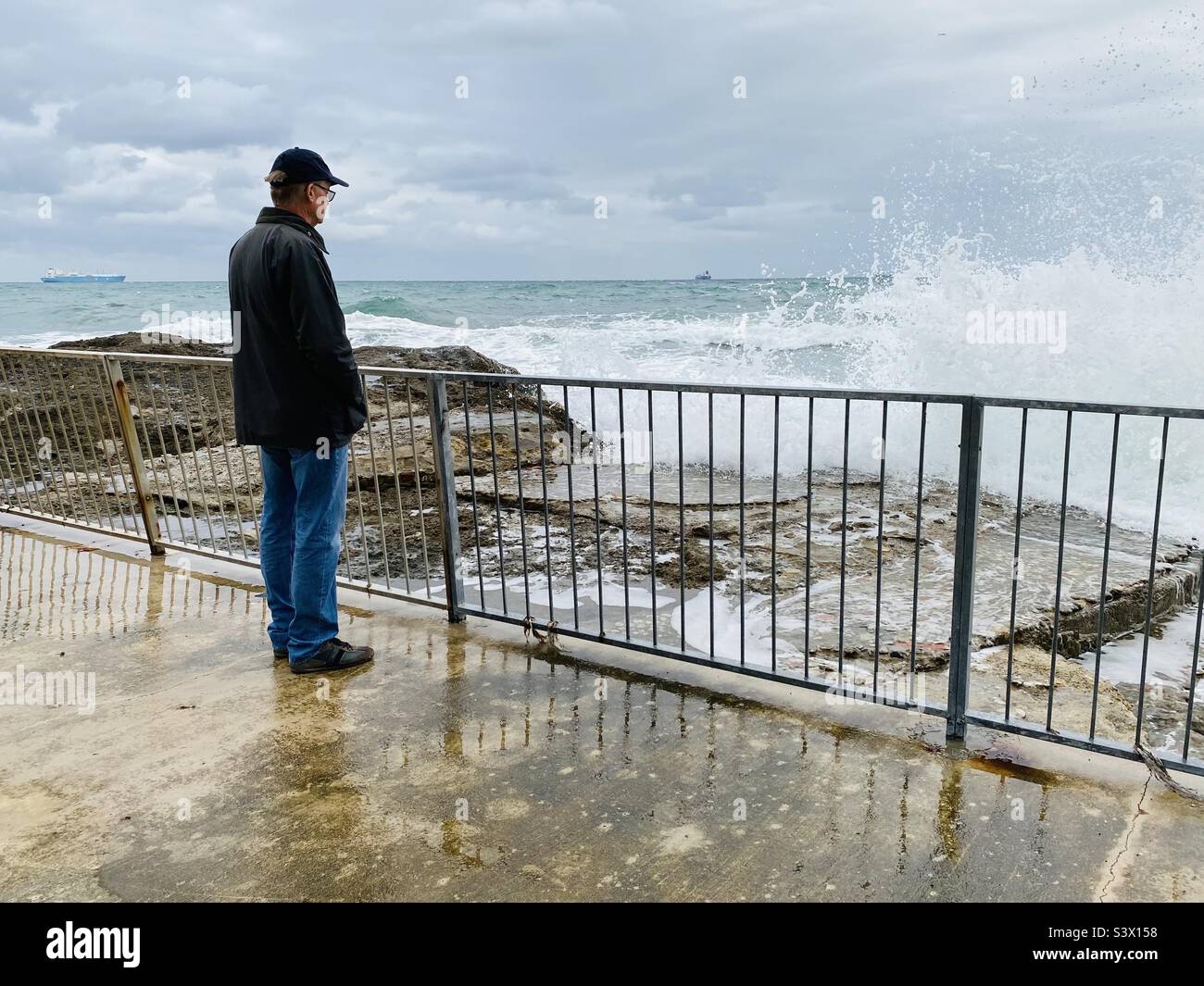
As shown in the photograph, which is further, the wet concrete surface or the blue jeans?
the blue jeans

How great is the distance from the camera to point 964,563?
10.5 ft

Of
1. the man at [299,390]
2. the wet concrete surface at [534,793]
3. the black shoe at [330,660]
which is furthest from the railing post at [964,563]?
the black shoe at [330,660]

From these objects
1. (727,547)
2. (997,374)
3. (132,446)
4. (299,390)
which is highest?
(299,390)

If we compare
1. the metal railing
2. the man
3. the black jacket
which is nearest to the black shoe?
the man

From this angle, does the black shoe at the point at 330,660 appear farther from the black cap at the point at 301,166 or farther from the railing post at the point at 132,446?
the railing post at the point at 132,446

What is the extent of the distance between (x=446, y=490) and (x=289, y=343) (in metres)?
1.11

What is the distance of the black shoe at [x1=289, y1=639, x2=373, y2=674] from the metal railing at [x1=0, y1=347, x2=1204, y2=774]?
554mm

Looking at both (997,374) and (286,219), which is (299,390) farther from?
(997,374)

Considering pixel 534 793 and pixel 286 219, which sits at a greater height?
pixel 286 219

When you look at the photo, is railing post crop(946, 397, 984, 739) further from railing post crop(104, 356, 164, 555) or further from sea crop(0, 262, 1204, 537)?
railing post crop(104, 356, 164, 555)

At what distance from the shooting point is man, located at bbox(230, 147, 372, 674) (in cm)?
368

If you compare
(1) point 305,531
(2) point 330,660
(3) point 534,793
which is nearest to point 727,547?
(2) point 330,660
